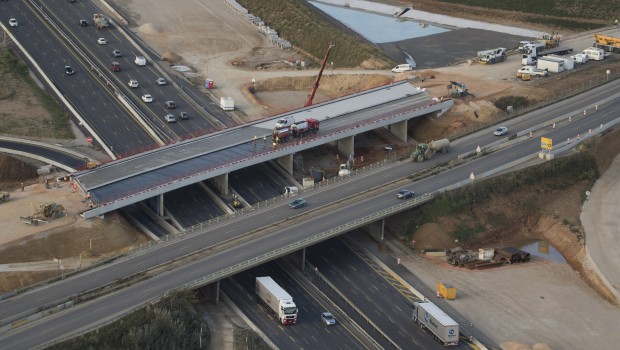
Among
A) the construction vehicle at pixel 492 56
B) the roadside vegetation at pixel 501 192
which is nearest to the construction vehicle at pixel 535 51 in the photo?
the construction vehicle at pixel 492 56

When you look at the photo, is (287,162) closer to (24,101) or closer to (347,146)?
(347,146)

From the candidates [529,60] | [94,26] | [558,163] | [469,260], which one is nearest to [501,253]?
[469,260]

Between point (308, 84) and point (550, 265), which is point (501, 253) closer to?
point (550, 265)

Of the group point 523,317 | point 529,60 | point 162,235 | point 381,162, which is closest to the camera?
point 523,317

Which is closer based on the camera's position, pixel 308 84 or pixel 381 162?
pixel 381 162

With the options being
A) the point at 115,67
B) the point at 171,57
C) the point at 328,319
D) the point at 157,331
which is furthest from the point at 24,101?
the point at 328,319
